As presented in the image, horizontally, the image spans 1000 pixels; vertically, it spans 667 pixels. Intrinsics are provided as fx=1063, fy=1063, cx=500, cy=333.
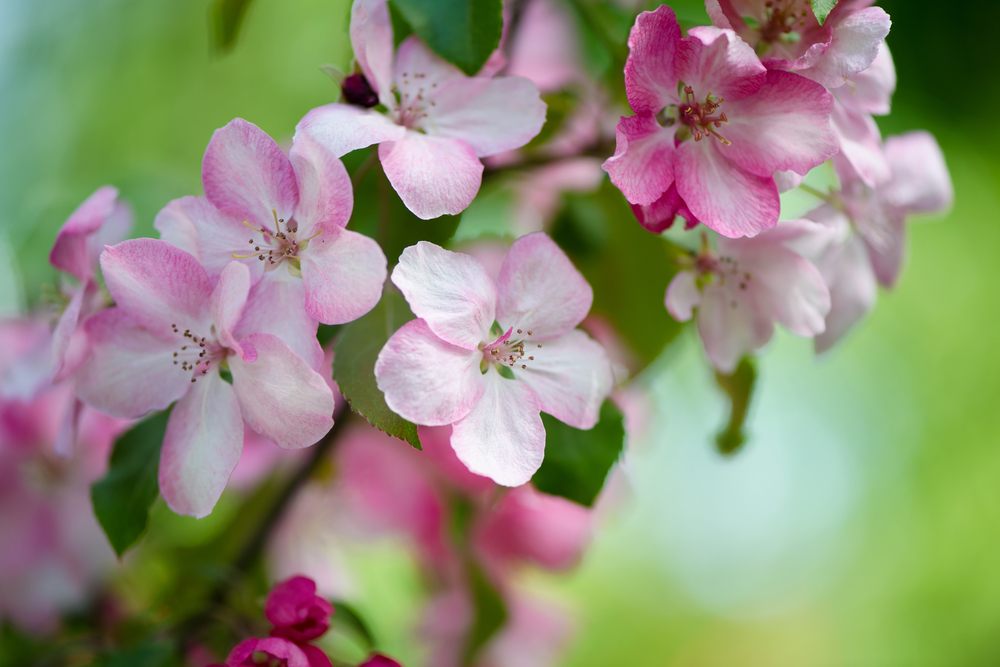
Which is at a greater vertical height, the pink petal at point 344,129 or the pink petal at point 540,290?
the pink petal at point 344,129

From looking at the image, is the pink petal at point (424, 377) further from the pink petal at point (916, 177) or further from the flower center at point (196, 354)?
the pink petal at point (916, 177)

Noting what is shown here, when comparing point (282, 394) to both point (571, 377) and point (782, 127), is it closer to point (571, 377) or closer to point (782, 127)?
point (571, 377)

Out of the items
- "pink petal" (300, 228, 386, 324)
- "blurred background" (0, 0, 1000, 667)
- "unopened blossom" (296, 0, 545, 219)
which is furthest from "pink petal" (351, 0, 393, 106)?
"blurred background" (0, 0, 1000, 667)

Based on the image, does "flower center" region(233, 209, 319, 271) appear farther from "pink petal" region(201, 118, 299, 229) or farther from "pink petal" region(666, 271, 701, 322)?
"pink petal" region(666, 271, 701, 322)

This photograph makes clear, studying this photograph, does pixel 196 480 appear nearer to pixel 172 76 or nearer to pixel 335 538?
pixel 335 538

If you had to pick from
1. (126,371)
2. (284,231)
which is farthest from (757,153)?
(126,371)

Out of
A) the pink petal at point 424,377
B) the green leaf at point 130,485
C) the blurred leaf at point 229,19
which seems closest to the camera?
the pink petal at point 424,377

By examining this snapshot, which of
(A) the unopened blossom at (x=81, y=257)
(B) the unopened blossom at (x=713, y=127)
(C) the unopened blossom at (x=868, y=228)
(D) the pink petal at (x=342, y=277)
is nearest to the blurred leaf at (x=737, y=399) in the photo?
(C) the unopened blossom at (x=868, y=228)
